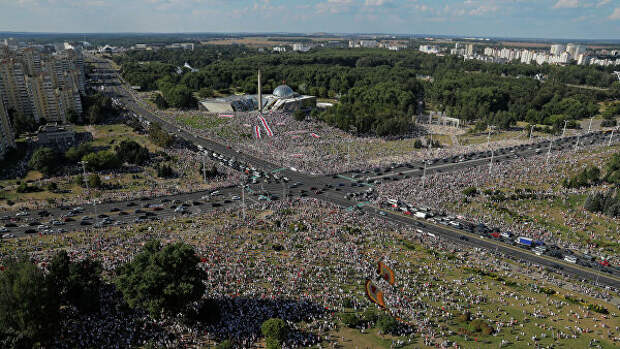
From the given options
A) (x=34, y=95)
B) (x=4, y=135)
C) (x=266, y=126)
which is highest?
(x=34, y=95)

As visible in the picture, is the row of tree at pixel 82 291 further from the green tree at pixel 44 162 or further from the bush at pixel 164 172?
the green tree at pixel 44 162

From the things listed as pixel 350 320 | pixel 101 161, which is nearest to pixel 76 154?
pixel 101 161

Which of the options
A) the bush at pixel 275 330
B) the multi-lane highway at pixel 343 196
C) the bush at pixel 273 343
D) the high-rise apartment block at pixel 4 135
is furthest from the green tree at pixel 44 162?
the bush at pixel 273 343

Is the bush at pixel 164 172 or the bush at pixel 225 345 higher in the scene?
the bush at pixel 164 172

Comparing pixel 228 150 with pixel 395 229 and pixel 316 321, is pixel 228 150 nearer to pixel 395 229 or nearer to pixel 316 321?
pixel 395 229

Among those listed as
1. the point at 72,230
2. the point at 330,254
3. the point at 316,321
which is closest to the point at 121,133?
Answer: the point at 72,230

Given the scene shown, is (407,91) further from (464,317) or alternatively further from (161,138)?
(464,317)
